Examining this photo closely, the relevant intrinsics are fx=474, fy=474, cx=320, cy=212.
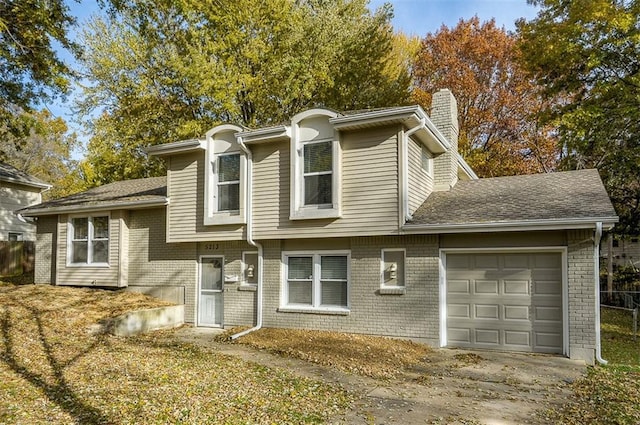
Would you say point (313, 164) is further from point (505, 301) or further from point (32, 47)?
point (32, 47)

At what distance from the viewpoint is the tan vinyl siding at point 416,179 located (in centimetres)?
1085

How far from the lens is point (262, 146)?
12195 millimetres

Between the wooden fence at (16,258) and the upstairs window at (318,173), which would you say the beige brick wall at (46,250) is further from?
the upstairs window at (318,173)

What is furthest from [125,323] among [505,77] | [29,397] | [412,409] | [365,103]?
[505,77]

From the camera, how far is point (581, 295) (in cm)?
899

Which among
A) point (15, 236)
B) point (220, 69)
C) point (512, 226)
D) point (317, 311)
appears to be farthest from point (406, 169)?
point (15, 236)

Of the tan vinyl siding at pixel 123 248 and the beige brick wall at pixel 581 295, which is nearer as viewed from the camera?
the beige brick wall at pixel 581 295

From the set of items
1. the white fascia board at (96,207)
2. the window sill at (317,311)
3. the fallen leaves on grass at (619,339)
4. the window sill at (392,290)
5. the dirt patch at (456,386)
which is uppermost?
the white fascia board at (96,207)

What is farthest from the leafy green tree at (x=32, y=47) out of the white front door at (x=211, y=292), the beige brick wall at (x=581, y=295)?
the beige brick wall at (x=581, y=295)

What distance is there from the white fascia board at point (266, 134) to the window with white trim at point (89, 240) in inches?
226

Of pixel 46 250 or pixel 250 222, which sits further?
pixel 46 250

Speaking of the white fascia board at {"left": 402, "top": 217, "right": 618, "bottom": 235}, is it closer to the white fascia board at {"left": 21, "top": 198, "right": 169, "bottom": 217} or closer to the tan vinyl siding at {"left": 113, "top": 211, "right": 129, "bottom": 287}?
the white fascia board at {"left": 21, "top": 198, "right": 169, "bottom": 217}

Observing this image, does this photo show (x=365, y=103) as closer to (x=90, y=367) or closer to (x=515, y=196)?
(x=515, y=196)

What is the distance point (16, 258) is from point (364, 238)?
16.5 metres
